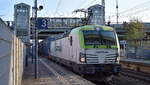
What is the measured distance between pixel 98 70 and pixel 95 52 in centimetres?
96

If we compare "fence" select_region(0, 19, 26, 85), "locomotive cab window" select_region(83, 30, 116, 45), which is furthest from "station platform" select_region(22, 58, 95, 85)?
"fence" select_region(0, 19, 26, 85)

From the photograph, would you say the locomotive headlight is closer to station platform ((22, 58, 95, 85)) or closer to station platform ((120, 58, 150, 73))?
station platform ((22, 58, 95, 85))

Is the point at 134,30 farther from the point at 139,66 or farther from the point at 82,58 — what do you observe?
the point at 82,58

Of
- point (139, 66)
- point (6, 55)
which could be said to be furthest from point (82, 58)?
point (6, 55)

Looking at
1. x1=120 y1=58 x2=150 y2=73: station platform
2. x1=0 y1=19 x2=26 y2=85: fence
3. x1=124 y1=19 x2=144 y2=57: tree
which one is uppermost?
x1=124 y1=19 x2=144 y2=57: tree

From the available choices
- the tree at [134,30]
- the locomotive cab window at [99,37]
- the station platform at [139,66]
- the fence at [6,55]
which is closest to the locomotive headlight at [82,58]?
the locomotive cab window at [99,37]

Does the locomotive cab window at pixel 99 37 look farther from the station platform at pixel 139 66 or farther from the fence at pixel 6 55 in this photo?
the fence at pixel 6 55

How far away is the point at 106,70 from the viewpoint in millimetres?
15398

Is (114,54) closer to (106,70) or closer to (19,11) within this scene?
(106,70)

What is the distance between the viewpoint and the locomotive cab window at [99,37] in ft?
52.0

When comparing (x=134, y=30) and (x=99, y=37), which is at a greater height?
(x=134, y=30)

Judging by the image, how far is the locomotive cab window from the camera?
15.8m

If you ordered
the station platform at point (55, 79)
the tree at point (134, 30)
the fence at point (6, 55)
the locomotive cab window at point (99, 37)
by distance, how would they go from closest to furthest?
the fence at point (6, 55), the station platform at point (55, 79), the locomotive cab window at point (99, 37), the tree at point (134, 30)

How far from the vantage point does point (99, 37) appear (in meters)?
16.0
